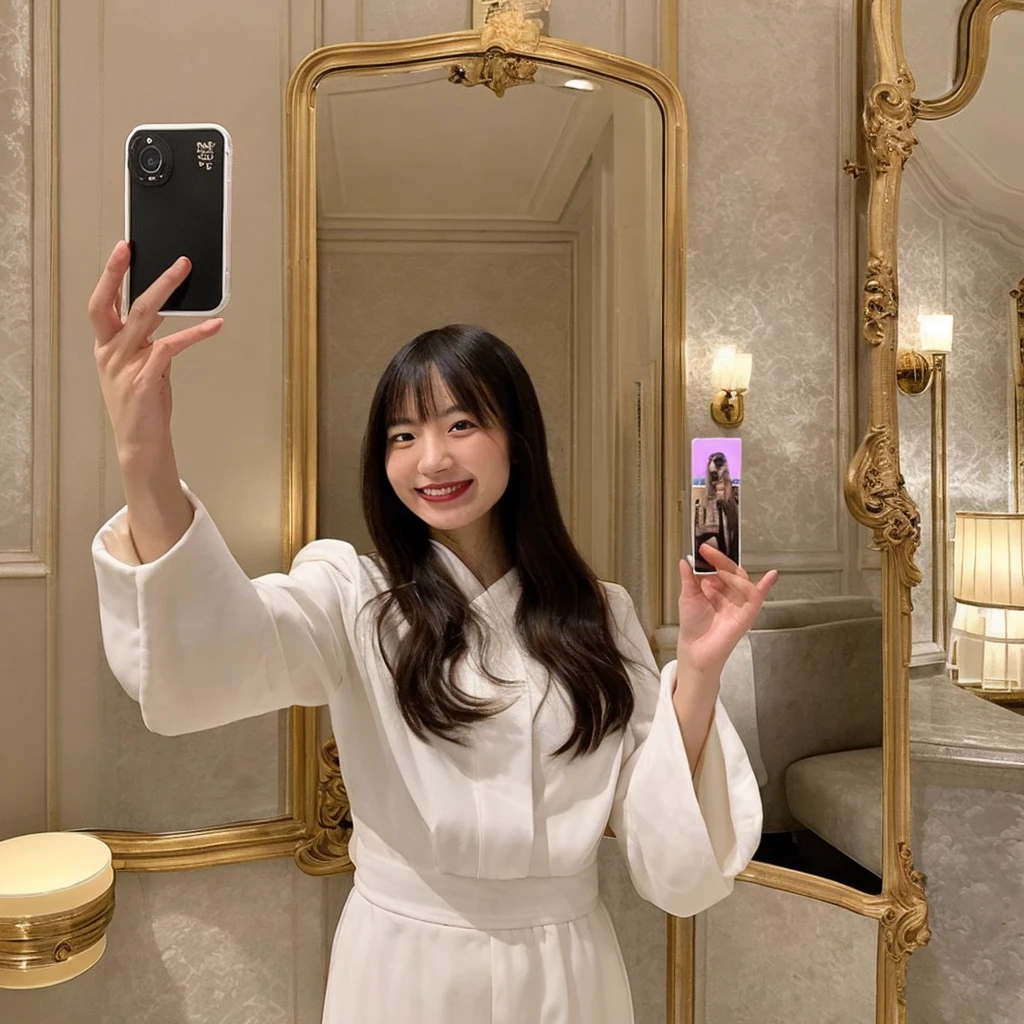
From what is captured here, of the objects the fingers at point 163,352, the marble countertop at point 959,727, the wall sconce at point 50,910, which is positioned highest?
the fingers at point 163,352

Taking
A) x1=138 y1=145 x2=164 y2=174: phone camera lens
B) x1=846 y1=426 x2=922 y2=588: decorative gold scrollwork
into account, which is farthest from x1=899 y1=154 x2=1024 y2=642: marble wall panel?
x1=138 y1=145 x2=164 y2=174: phone camera lens

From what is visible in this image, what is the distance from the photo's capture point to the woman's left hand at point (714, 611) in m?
1.14

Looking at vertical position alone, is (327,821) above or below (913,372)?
below

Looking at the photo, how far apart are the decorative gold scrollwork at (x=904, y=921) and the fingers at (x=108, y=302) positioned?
1545 millimetres

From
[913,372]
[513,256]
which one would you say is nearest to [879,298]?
[913,372]

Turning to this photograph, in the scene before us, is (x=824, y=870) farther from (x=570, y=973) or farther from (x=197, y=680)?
(x=197, y=680)

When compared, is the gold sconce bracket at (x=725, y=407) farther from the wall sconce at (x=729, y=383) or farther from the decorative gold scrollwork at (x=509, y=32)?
the decorative gold scrollwork at (x=509, y=32)

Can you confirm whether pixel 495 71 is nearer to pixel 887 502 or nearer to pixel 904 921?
pixel 887 502

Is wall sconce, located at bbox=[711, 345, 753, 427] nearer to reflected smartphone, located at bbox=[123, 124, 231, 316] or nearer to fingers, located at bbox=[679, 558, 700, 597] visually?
fingers, located at bbox=[679, 558, 700, 597]

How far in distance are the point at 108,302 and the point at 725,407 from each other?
1.19m

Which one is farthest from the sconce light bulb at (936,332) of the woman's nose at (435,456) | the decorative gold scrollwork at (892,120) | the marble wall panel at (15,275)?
the marble wall panel at (15,275)

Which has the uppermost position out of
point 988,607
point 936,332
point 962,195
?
point 962,195

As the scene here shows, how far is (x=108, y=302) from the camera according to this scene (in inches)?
33.7

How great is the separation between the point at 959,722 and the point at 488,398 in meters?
1.16
